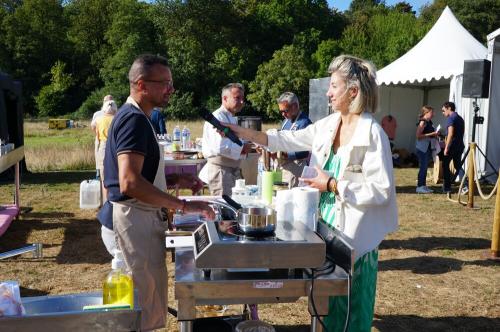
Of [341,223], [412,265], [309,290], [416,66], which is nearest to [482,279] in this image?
[412,265]

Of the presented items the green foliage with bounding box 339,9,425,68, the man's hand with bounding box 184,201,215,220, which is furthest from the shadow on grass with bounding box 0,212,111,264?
the green foliage with bounding box 339,9,425,68

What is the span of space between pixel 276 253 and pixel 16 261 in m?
4.44

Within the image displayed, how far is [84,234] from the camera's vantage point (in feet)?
20.5

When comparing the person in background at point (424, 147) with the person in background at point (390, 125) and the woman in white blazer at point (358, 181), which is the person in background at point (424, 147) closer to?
the person in background at point (390, 125)

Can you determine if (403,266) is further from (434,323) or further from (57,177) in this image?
(57,177)

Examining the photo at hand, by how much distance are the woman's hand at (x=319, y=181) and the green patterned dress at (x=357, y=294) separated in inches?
3.3

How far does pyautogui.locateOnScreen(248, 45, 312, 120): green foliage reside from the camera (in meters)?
37.9

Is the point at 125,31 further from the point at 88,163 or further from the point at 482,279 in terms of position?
the point at 482,279

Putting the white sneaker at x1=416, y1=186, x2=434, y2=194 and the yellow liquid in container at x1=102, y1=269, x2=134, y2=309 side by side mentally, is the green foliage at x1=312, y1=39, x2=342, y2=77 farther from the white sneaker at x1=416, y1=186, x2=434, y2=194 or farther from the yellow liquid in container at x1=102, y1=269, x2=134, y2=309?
the yellow liquid in container at x1=102, y1=269, x2=134, y2=309

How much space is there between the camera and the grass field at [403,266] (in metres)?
3.94

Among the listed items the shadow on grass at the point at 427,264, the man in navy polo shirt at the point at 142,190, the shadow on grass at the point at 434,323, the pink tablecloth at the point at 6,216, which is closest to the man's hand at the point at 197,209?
the man in navy polo shirt at the point at 142,190

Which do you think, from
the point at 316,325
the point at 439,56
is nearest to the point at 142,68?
the point at 316,325

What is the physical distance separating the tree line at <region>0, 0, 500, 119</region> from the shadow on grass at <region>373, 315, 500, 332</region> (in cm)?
3346

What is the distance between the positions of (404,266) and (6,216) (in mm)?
4529
